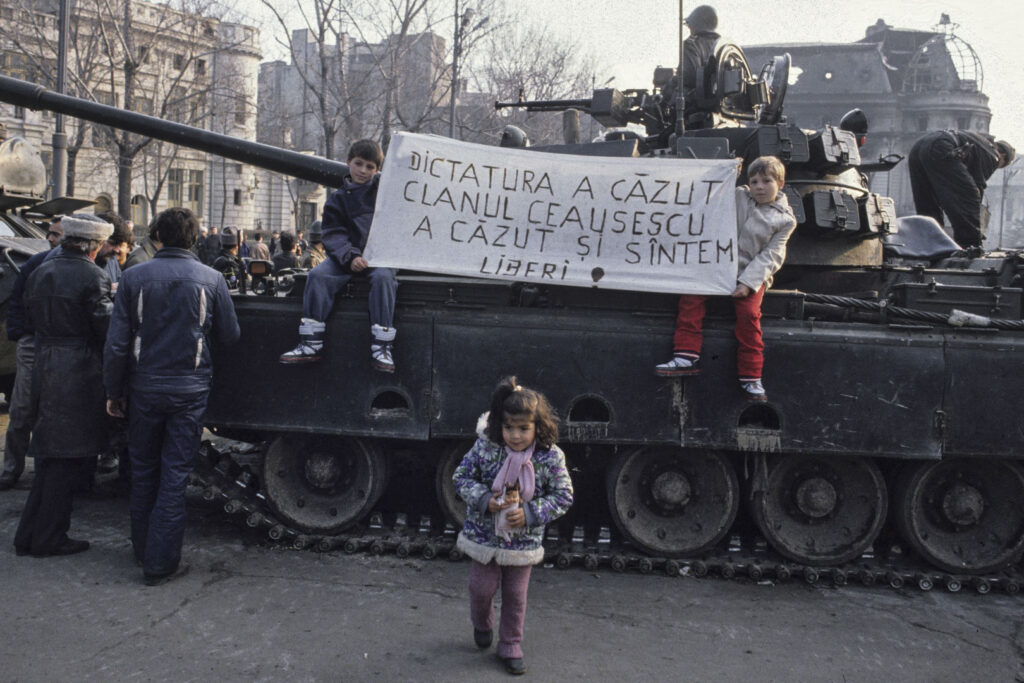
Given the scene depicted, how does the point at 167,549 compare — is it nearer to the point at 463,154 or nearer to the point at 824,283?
the point at 463,154

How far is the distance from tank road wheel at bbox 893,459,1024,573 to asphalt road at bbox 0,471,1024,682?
29 cm

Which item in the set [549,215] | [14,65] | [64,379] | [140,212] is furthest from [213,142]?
[140,212]

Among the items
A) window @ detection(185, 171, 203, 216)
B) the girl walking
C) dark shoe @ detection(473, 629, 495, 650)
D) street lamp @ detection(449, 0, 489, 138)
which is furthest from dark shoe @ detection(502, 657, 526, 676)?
window @ detection(185, 171, 203, 216)

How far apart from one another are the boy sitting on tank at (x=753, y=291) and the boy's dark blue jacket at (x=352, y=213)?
6.66 feet

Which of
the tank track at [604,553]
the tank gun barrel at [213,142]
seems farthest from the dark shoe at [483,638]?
the tank gun barrel at [213,142]

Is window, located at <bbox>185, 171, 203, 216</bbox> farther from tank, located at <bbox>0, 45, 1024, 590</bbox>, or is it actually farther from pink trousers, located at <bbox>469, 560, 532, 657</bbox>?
pink trousers, located at <bbox>469, 560, 532, 657</bbox>

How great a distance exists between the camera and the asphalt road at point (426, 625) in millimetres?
4559

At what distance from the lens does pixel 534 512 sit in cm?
438

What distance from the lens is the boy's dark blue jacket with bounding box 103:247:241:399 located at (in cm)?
555

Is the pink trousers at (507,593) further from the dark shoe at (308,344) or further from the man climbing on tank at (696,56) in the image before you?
the man climbing on tank at (696,56)

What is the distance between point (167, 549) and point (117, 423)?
172 cm

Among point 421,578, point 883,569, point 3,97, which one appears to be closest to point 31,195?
point 3,97

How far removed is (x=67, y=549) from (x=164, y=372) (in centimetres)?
136

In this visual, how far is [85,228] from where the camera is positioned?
242 inches
